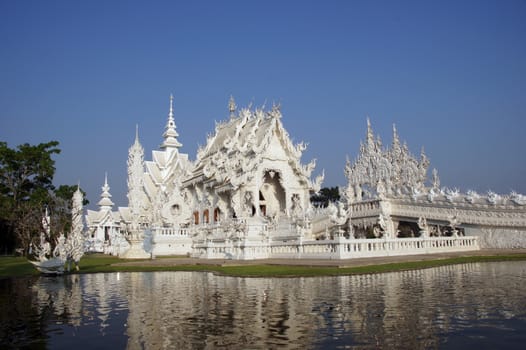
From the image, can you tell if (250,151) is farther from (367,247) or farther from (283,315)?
(283,315)

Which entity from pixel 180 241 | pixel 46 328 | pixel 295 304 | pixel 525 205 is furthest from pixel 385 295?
pixel 180 241

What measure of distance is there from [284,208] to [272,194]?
1562mm

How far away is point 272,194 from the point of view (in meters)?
35.4

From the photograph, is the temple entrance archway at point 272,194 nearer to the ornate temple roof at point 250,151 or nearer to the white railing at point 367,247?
the ornate temple roof at point 250,151

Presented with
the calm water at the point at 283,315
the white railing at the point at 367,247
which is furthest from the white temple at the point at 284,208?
the calm water at the point at 283,315

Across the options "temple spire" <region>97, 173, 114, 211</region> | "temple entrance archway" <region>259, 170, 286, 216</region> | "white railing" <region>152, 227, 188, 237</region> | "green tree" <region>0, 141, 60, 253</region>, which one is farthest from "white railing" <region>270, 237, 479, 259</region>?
"temple spire" <region>97, 173, 114, 211</region>

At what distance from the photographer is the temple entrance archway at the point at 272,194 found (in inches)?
1371

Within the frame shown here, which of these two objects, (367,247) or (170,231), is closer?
(367,247)

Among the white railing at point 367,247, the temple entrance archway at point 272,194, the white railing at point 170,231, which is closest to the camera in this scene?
the white railing at point 367,247

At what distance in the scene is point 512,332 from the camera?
17.7 feet

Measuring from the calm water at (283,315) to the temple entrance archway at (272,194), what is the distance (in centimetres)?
2322

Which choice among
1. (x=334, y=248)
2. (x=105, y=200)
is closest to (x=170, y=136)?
(x=105, y=200)

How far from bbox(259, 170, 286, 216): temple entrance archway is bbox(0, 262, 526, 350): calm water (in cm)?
2322

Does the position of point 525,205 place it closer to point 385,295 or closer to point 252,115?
point 385,295
